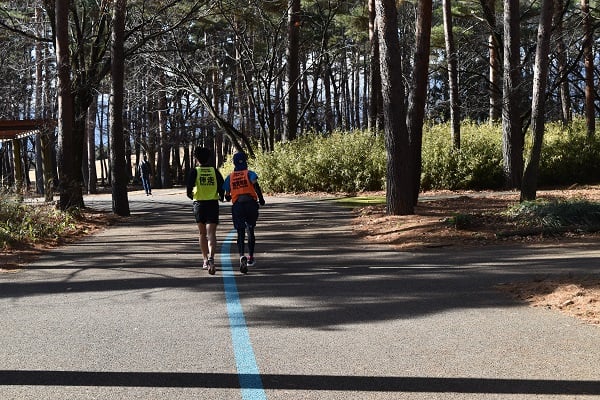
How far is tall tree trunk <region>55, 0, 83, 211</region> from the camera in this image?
19672 millimetres

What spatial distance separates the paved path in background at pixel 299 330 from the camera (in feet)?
16.6

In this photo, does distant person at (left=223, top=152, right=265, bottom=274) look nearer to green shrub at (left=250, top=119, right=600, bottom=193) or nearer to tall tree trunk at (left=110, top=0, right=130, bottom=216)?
tall tree trunk at (left=110, top=0, right=130, bottom=216)

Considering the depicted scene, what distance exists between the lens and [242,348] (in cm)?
614

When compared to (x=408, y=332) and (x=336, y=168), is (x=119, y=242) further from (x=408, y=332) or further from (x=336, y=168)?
(x=336, y=168)

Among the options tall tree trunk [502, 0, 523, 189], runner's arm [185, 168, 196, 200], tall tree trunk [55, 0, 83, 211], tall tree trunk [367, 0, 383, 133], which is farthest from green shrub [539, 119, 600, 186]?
runner's arm [185, 168, 196, 200]

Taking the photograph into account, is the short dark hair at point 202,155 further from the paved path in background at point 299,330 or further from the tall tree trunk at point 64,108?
the tall tree trunk at point 64,108

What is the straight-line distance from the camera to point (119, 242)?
49.1ft

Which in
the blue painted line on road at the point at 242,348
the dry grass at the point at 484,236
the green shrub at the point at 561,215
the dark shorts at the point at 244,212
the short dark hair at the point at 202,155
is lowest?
the blue painted line on road at the point at 242,348

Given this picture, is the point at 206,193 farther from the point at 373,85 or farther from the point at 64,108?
the point at 373,85

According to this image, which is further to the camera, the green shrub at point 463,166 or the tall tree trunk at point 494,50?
the green shrub at point 463,166

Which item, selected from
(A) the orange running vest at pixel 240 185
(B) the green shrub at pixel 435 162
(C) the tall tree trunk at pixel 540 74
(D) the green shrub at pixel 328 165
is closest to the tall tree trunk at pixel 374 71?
(D) the green shrub at pixel 328 165

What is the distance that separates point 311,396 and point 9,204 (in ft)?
44.3

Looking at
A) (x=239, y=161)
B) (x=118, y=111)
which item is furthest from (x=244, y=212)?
(x=118, y=111)

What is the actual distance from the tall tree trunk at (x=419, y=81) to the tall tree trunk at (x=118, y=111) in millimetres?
8398
